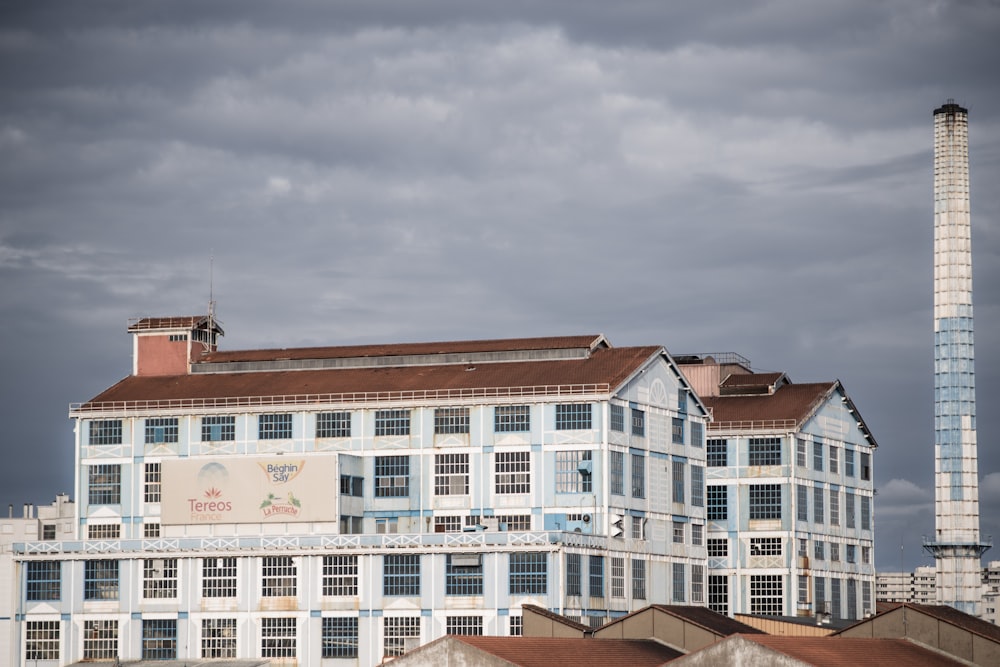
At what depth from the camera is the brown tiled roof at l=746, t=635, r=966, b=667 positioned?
7575 centimetres

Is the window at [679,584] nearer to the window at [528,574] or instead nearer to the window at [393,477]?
the window at [528,574]

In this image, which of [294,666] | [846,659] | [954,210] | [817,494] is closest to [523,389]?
[294,666]

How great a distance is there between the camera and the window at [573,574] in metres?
111

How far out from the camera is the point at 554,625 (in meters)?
95.4

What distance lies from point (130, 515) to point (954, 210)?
3348 inches

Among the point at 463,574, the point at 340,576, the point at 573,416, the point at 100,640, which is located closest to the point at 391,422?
the point at 573,416

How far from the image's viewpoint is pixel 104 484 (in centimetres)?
12962

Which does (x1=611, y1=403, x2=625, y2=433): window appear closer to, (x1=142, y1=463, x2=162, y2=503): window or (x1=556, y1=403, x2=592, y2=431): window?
(x1=556, y1=403, x2=592, y2=431): window

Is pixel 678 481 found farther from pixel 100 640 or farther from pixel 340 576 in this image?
pixel 100 640

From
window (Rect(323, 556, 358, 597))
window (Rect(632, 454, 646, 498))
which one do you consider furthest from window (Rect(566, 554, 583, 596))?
window (Rect(323, 556, 358, 597))

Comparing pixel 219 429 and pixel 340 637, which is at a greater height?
pixel 219 429

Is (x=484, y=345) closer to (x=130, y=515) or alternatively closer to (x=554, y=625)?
(x=130, y=515)

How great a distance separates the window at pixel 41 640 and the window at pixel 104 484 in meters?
11.6

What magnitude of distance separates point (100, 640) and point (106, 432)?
1812 cm
